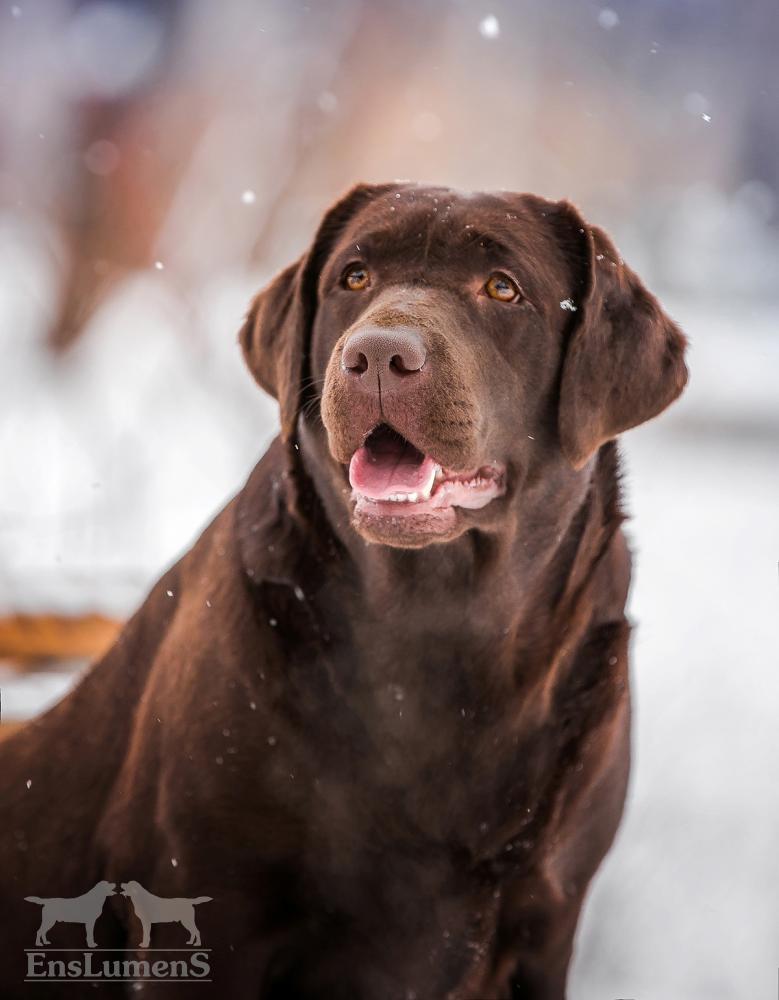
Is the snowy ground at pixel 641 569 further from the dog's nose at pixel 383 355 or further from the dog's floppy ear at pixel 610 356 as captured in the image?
the dog's nose at pixel 383 355

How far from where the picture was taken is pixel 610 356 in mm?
2369

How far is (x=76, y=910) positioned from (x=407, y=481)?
1182 millimetres

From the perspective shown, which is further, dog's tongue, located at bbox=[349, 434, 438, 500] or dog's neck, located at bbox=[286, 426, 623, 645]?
dog's neck, located at bbox=[286, 426, 623, 645]

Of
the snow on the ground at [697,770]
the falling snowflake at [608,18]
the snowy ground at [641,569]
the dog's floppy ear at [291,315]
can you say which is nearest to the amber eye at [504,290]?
the dog's floppy ear at [291,315]

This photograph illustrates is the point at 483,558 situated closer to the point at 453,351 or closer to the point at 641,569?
the point at 453,351

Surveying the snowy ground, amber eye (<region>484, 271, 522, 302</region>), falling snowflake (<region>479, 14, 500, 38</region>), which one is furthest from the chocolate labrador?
falling snowflake (<region>479, 14, 500, 38</region>)

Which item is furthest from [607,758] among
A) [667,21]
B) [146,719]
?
[667,21]

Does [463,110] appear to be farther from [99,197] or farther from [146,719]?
[146,719]

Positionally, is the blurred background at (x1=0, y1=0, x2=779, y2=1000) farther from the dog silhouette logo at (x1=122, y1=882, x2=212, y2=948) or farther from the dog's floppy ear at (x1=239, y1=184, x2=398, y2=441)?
the dog's floppy ear at (x1=239, y1=184, x2=398, y2=441)

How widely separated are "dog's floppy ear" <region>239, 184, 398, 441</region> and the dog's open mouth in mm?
282

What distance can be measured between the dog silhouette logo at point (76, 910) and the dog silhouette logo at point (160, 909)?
0.09m

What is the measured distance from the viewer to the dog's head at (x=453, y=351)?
Result: 2088 mm

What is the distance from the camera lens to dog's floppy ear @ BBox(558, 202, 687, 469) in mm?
2312

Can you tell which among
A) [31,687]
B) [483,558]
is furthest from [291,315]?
[31,687]
